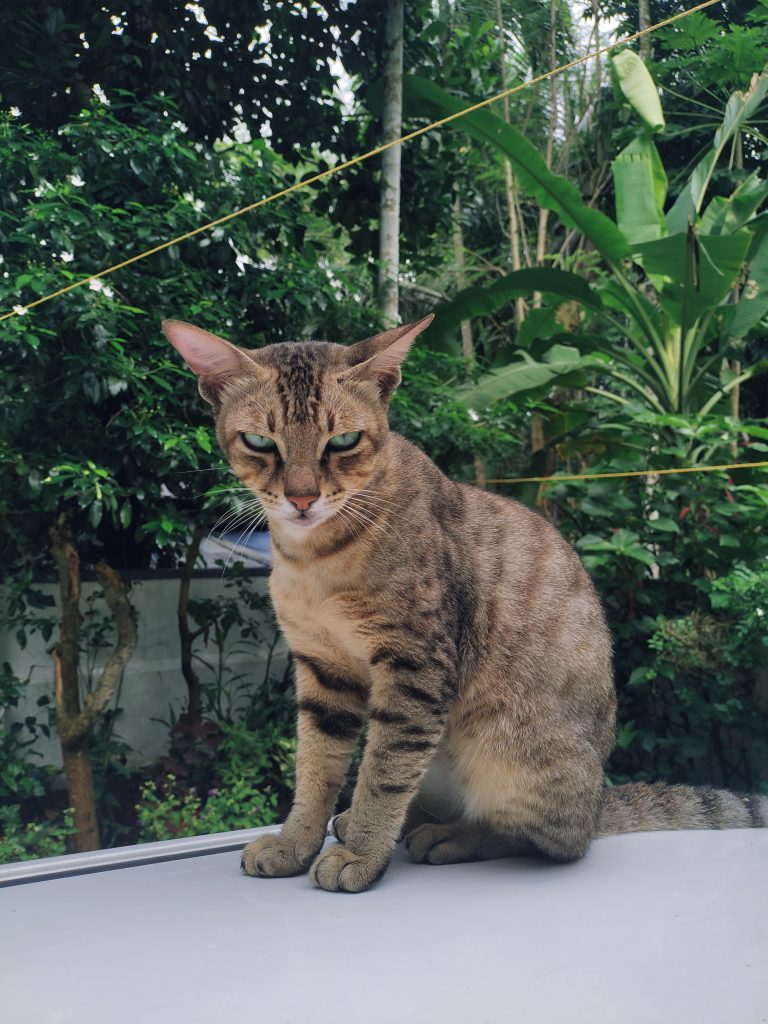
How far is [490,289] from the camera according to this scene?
2.67 metres

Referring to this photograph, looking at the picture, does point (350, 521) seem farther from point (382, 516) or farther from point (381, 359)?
point (381, 359)

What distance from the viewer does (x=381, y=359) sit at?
117cm

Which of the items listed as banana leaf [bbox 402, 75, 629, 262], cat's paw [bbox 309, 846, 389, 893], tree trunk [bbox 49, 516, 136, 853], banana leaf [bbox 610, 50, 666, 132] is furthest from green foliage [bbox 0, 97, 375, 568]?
banana leaf [bbox 610, 50, 666, 132]

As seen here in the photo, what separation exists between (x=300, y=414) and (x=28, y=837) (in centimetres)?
151

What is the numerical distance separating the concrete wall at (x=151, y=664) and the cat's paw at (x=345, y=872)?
4.62ft

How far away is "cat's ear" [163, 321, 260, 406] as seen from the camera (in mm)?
1106

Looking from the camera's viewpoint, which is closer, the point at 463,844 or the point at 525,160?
the point at 463,844

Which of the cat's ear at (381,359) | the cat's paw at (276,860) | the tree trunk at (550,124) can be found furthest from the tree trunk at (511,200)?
the cat's paw at (276,860)

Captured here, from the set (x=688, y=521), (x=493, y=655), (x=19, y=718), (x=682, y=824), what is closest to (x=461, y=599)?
(x=493, y=655)

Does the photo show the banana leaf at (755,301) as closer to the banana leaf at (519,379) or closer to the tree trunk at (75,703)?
the banana leaf at (519,379)

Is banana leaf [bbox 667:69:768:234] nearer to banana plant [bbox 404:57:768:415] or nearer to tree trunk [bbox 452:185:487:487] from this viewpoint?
banana plant [bbox 404:57:768:415]

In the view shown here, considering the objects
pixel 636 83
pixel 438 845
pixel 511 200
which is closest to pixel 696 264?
pixel 636 83

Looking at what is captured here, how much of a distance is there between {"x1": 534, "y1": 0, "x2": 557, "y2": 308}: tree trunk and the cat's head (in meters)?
1.94

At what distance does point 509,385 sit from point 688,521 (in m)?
0.64
